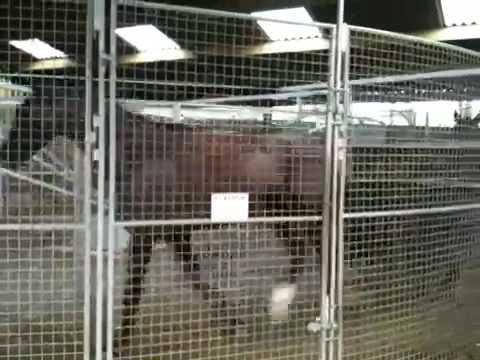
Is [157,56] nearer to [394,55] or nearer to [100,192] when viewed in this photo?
[100,192]

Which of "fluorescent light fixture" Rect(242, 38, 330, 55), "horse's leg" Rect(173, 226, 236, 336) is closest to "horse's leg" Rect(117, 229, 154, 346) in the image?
"horse's leg" Rect(173, 226, 236, 336)

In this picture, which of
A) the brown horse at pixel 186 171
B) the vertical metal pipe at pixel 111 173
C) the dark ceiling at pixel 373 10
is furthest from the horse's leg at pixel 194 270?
the dark ceiling at pixel 373 10

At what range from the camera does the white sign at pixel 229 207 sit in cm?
256

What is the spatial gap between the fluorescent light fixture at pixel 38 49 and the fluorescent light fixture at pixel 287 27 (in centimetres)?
116

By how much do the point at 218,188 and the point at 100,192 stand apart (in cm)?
66

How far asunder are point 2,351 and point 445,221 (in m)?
2.80

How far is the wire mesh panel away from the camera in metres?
2.56

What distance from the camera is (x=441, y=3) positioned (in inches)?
214

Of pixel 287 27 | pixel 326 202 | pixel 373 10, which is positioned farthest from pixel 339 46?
pixel 373 10

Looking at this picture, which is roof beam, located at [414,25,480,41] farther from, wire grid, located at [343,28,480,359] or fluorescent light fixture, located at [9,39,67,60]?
fluorescent light fixture, located at [9,39,67,60]

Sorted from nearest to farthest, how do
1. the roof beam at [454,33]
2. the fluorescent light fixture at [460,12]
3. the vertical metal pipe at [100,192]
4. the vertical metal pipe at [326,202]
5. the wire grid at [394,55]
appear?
the vertical metal pipe at [100,192], the vertical metal pipe at [326,202], the wire grid at [394,55], the fluorescent light fixture at [460,12], the roof beam at [454,33]

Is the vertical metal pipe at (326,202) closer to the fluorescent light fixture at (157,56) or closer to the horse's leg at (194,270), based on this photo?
the horse's leg at (194,270)

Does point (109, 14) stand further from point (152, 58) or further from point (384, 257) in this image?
point (384, 257)

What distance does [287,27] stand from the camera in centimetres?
417
